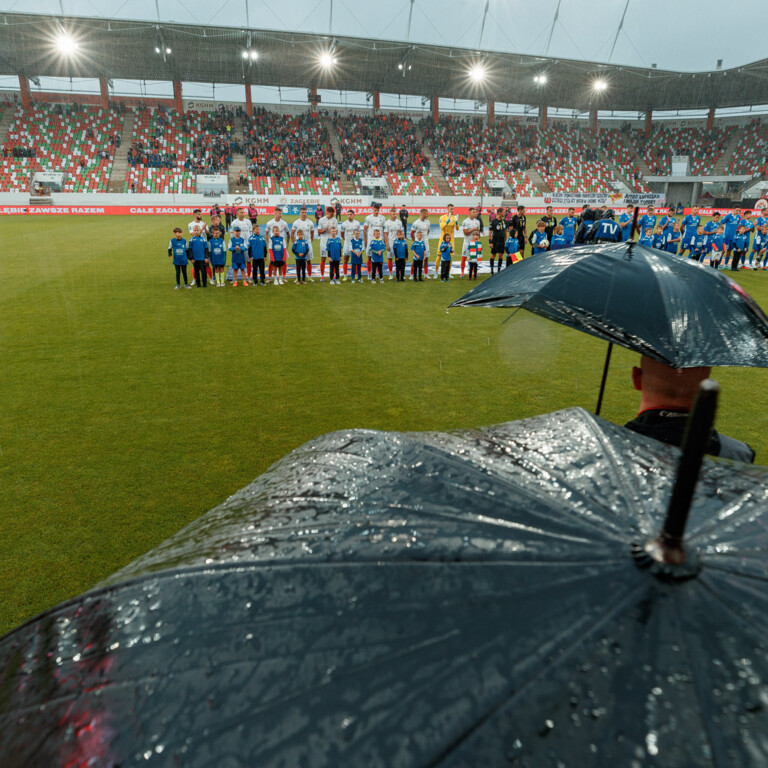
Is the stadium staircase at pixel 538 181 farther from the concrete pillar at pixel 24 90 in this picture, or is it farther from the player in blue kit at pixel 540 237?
the concrete pillar at pixel 24 90

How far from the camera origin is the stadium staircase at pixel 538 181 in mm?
47469

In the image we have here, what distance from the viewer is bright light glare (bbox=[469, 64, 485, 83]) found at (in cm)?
4406

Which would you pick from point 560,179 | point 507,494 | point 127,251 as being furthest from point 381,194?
point 507,494

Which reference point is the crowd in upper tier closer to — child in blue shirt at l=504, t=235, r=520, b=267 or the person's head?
child in blue shirt at l=504, t=235, r=520, b=267

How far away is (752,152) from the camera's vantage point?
162ft

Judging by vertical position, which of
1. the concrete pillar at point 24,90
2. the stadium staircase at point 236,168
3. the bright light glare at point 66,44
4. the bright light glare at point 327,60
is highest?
the bright light glare at point 327,60

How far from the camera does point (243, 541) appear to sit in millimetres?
1124

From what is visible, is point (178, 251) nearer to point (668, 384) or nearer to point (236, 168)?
point (668, 384)

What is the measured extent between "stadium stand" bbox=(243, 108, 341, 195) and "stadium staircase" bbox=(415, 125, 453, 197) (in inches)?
349

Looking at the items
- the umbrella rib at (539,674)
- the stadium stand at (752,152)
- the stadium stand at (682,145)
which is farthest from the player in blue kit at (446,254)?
the stadium stand at (682,145)

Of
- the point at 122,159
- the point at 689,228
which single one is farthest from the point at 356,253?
the point at 122,159

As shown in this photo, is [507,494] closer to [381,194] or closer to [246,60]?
[381,194]

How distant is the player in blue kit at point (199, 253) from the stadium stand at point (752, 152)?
53.7 meters

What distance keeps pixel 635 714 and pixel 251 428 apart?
189 inches
